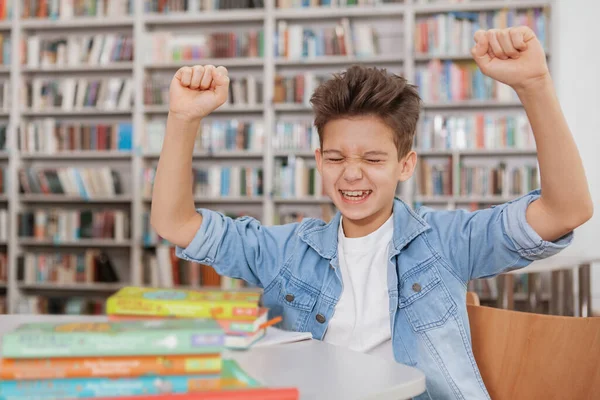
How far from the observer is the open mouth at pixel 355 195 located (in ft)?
4.42

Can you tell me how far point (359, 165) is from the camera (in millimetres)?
1316

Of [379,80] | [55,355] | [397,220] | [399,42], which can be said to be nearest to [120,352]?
[55,355]

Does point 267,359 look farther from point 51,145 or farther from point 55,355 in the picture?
point 51,145

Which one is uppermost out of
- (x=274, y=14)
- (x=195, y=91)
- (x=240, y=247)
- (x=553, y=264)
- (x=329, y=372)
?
(x=274, y=14)

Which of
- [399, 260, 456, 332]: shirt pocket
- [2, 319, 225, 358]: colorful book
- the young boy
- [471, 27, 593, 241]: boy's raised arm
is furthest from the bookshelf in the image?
[2, 319, 225, 358]: colorful book

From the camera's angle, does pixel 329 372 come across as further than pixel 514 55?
No

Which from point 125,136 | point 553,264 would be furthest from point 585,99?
point 125,136

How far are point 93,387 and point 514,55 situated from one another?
33.4 inches

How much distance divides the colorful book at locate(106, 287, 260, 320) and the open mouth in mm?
445

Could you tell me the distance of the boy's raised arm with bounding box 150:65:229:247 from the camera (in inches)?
46.5

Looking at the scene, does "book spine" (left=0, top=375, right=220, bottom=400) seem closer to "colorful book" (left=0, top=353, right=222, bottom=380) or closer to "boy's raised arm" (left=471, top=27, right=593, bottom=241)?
"colorful book" (left=0, top=353, right=222, bottom=380)

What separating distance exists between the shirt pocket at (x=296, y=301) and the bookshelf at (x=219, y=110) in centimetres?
303

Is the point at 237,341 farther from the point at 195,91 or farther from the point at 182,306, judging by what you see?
the point at 195,91

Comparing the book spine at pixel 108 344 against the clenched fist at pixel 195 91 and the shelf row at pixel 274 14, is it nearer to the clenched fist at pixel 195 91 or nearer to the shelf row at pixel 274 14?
the clenched fist at pixel 195 91
